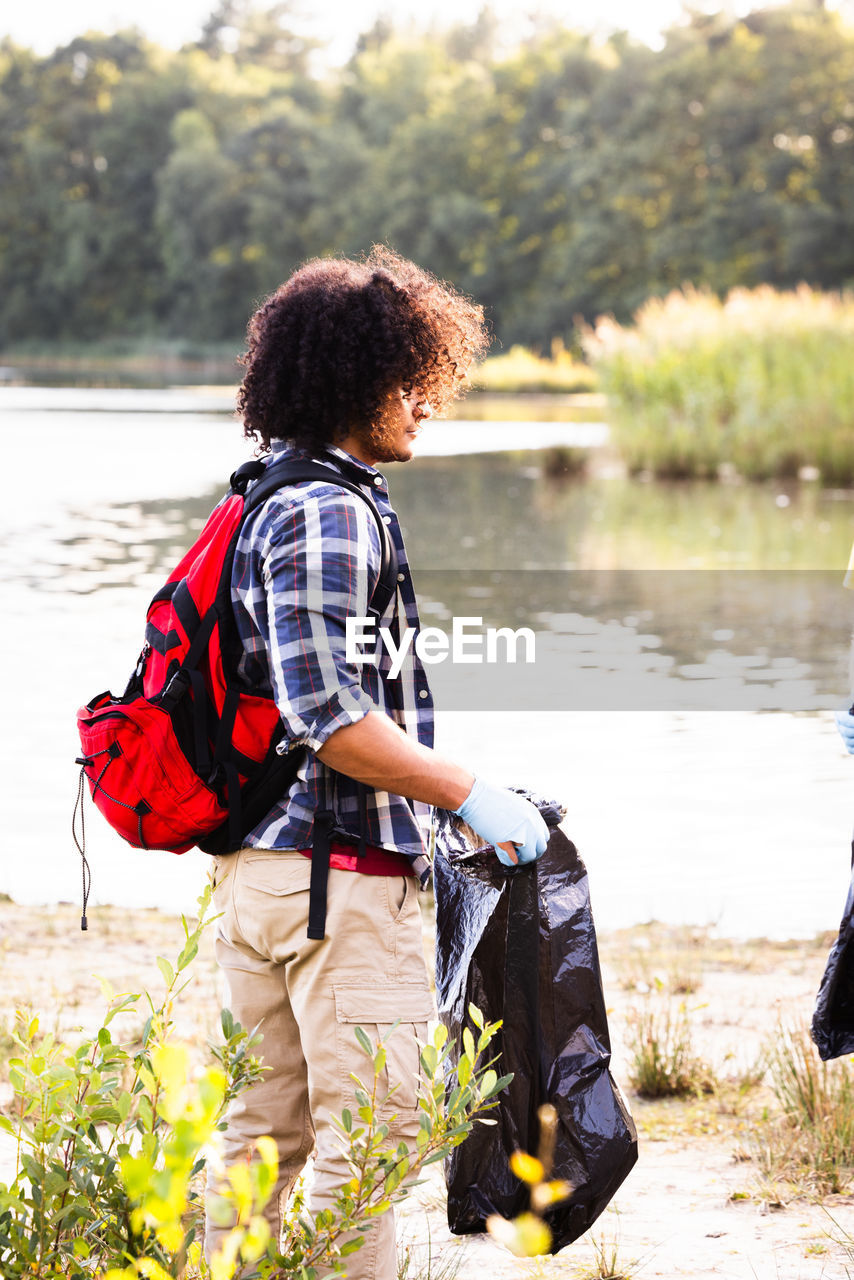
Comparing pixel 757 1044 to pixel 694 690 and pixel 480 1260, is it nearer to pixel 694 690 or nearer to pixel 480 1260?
pixel 480 1260

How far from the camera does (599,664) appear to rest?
10.0 metres

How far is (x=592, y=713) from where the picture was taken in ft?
28.5

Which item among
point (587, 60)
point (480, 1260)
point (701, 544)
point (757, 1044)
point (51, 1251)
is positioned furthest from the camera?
point (587, 60)

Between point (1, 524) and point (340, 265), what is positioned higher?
point (340, 265)

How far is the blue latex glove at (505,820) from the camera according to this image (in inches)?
90.0

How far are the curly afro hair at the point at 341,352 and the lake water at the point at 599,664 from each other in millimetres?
3346

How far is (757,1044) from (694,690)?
5198 millimetres

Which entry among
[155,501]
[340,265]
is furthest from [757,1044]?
[155,501]

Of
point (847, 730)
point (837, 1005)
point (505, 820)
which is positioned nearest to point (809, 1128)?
point (837, 1005)

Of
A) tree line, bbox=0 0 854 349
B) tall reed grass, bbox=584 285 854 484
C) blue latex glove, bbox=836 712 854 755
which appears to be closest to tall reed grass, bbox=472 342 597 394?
tree line, bbox=0 0 854 349

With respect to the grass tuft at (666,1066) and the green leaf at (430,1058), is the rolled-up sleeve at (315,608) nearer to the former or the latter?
the green leaf at (430,1058)

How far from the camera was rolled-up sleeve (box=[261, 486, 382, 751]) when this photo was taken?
7.00ft

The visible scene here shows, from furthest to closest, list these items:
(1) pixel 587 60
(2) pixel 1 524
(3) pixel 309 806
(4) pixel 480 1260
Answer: (1) pixel 587 60 → (2) pixel 1 524 → (4) pixel 480 1260 → (3) pixel 309 806

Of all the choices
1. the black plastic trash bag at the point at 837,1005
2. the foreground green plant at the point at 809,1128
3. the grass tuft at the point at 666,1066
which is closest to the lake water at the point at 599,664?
the grass tuft at the point at 666,1066
